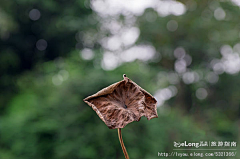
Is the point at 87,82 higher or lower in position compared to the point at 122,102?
higher

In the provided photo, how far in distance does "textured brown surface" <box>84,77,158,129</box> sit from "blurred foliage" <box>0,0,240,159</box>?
3.03 meters

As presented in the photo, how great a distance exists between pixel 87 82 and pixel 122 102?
321 cm

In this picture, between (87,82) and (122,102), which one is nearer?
(122,102)

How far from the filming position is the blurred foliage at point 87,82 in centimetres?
361

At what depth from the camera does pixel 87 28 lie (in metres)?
6.10

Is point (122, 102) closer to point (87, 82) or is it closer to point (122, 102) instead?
point (122, 102)

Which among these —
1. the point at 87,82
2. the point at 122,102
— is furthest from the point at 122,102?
the point at 87,82

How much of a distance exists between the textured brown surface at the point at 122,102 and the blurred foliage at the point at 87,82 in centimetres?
303

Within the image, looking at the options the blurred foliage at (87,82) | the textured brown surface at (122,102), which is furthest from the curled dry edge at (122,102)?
the blurred foliage at (87,82)

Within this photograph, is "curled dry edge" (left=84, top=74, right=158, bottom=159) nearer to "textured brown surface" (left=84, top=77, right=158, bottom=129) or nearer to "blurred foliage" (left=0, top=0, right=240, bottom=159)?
"textured brown surface" (left=84, top=77, right=158, bottom=129)

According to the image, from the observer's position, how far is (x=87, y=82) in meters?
3.72

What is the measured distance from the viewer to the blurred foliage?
3613 millimetres

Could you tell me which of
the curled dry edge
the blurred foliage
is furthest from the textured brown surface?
the blurred foliage

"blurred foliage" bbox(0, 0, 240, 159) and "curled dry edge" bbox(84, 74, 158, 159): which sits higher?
"blurred foliage" bbox(0, 0, 240, 159)
